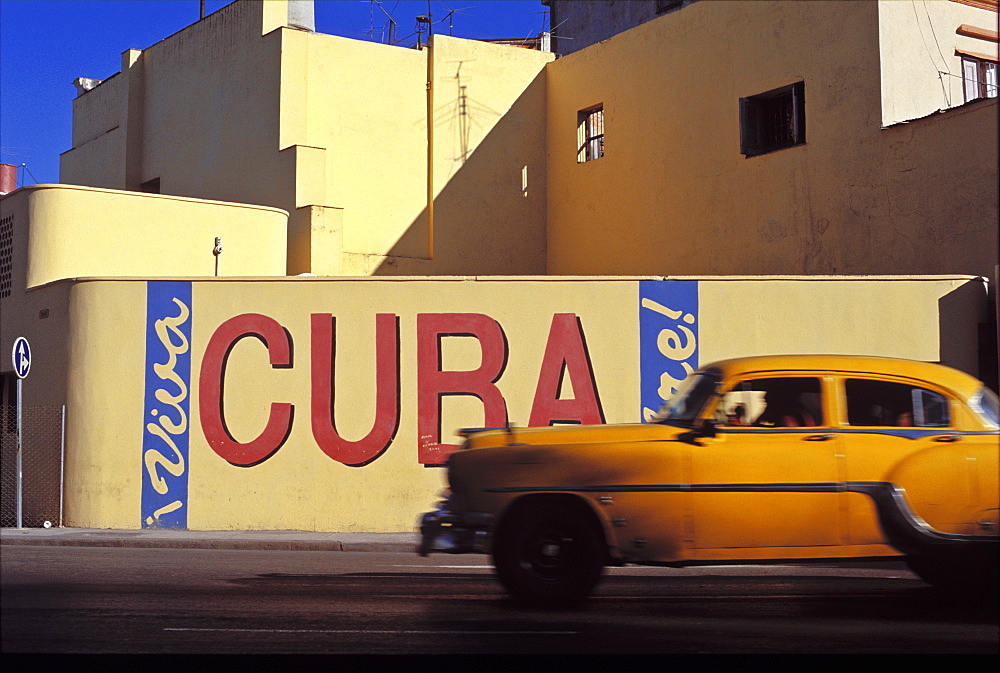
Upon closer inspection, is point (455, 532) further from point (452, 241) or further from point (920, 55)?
point (452, 241)

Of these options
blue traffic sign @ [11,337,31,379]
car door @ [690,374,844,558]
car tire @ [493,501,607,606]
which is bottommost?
car tire @ [493,501,607,606]

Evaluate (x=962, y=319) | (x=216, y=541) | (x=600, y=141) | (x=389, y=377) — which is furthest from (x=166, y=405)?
(x=600, y=141)

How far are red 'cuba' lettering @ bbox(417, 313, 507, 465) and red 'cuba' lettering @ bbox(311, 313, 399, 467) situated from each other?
1.23 ft

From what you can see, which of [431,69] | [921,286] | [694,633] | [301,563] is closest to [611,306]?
[921,286]

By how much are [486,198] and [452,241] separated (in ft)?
4.40

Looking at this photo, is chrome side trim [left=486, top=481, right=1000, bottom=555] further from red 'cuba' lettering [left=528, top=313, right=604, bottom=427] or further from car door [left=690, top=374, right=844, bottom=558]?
red 'cuba' lettering [left=528, top=313, right=604, bottom=427]

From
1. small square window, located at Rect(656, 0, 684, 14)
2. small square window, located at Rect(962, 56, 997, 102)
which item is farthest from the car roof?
small square window, located at Rect(656, 0, 684, 14)

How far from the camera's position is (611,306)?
1573cm

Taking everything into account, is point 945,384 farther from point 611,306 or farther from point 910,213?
point 910,213

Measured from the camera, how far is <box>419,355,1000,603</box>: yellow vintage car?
8.03 m

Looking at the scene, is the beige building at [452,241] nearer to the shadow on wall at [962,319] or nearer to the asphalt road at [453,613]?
the shadow on wall at [962,319]

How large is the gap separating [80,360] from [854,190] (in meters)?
12.6

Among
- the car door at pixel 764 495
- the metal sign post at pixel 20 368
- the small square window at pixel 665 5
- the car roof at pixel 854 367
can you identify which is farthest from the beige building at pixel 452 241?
the car door at pixel 764 495

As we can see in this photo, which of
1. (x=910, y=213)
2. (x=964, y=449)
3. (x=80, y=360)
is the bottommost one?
(x=964, y=449)
